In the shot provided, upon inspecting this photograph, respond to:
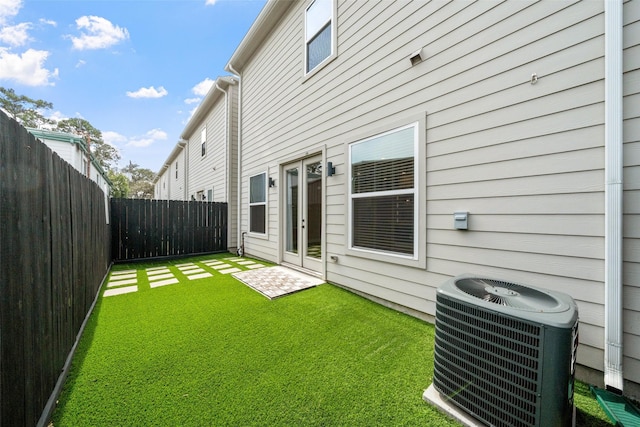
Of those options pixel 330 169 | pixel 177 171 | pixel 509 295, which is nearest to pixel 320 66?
pixel 330 169

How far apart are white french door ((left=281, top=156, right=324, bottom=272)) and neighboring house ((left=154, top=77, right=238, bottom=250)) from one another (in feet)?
10.9

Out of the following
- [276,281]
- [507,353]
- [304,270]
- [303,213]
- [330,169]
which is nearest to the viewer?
[507,353]

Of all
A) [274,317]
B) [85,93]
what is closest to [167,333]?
[274,317]

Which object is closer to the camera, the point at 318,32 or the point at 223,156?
the point at 318,32

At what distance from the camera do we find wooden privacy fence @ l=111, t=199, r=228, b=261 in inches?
259

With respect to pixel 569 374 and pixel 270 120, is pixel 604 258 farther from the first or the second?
pixel 270 120

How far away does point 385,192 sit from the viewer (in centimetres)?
311

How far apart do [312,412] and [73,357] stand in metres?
2.10

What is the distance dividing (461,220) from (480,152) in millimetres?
659

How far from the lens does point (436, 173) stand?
8.52ft

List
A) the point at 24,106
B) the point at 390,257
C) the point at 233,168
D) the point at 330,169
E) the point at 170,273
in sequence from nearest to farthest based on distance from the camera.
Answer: the point at 390,257
the point at 330,169
the point at 170,273
the point at 233,168
the point at 24,106

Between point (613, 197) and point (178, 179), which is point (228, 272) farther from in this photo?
point (178, 179)

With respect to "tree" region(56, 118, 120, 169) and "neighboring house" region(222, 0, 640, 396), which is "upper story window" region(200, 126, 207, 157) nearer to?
"neighboring house" region(222, 0, 640, 396)

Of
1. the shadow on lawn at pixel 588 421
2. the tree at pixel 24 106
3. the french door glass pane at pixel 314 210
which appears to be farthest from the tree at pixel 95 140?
the shadow on lawn at pixel 588 421
